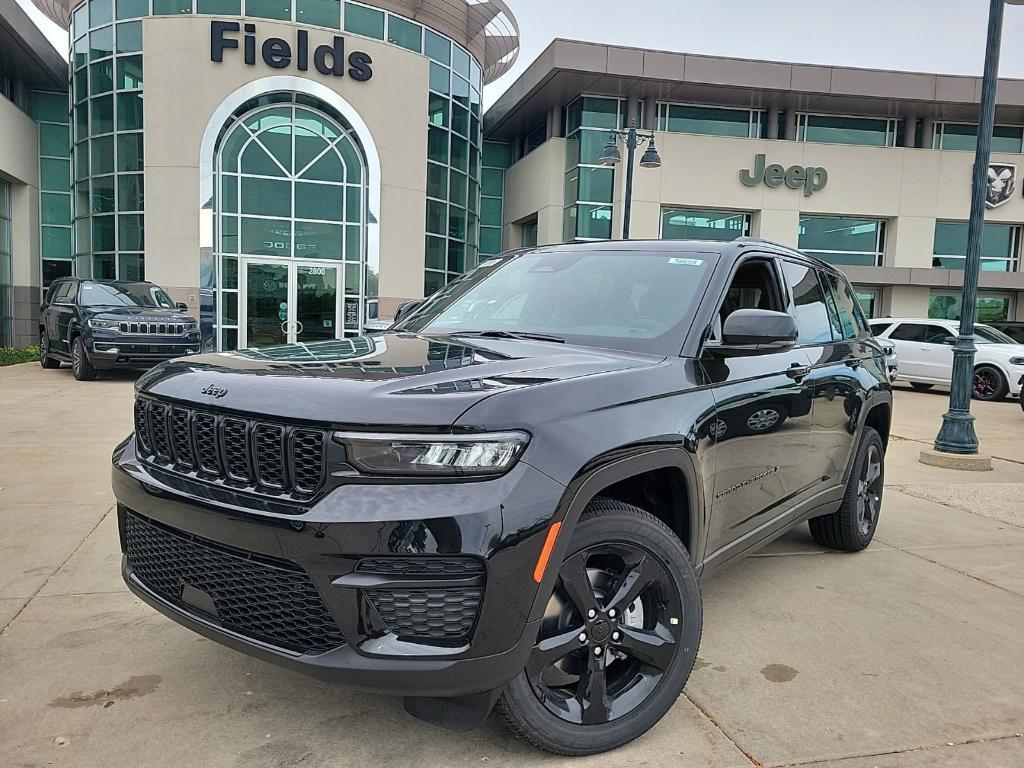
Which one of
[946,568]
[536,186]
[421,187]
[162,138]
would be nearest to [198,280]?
[162,138]

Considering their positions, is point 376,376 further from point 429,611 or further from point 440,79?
point 440,79

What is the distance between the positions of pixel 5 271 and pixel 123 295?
14040mm

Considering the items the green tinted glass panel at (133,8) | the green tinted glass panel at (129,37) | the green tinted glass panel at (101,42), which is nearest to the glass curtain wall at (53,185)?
the green tinted glass panel at (101,42)

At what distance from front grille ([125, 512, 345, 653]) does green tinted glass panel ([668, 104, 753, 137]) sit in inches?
1010

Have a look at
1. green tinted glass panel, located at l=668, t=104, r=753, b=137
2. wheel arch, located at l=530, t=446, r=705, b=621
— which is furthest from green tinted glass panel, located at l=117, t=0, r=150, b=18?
wheel arch, located at l=530, t=446, r=705, b=621

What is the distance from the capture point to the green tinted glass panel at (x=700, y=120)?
25.7m

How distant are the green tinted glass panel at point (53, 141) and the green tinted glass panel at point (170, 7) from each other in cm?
779

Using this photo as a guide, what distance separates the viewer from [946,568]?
4.55m

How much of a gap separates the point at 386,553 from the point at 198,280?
Result: 2024 cm

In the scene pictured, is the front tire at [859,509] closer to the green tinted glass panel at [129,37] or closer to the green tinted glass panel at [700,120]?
the green tinted glass panel at [129,37]

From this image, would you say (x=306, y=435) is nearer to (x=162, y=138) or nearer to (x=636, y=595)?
(x=636, y=595)

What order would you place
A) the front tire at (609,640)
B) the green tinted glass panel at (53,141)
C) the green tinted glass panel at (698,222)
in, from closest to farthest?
the front tire at (609,640) → the green tinted glass panel at (53,141) → the green tinted glass panel at (698,222)

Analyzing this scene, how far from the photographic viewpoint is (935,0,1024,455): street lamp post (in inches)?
321

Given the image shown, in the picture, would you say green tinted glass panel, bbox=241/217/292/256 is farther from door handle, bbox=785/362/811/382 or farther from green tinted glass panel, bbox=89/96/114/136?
door handle, bbox=785/362/811/382
